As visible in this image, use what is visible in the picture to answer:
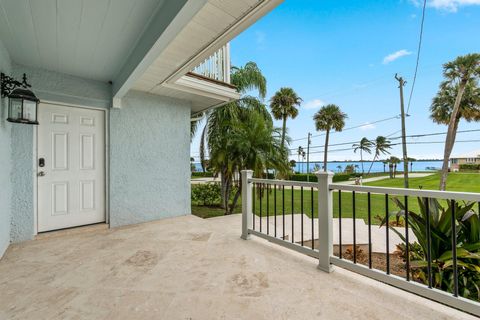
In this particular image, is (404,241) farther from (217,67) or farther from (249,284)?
(217,67)

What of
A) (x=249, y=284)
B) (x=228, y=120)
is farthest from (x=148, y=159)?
(x=249, y=284)

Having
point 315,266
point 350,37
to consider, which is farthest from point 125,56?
point 350,37

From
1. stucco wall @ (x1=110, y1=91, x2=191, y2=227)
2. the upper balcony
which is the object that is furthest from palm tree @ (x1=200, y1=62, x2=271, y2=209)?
the upper balcony

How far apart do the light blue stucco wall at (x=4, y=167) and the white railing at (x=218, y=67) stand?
Result: 8.53 ft

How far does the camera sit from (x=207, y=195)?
20.5ft

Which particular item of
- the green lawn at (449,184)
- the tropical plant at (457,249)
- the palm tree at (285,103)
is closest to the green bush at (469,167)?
the green lawn at (449,184)

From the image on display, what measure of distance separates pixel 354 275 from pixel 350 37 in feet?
41.8

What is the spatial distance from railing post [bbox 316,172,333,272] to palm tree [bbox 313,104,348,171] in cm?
1737

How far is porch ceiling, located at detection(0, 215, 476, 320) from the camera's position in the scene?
1.51 m

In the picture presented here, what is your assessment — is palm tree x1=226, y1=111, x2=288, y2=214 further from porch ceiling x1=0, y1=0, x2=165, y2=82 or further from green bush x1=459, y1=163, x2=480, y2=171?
green bush x1=459, y1=163, x2=480, y2=171

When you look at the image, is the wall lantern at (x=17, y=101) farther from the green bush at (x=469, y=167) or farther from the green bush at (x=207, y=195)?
the green bush at (x=469, y=167)

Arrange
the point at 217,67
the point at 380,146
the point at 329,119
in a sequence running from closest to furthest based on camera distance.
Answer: the point at 217,67, the point at 329,119, the point at 380,146

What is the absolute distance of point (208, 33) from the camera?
2.02m

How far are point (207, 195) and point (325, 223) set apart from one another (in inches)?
177
